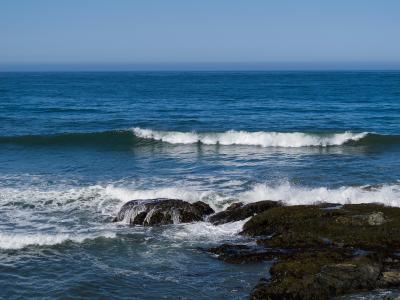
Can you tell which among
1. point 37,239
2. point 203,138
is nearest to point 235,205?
point 37,239

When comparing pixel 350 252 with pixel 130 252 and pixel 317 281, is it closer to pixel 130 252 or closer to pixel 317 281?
pixel 317 281

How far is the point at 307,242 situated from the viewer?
15.5 m

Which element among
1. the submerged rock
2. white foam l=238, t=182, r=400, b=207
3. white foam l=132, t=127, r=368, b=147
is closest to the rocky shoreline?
the submerged rock

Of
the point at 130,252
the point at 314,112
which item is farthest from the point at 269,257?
the point at 314,112

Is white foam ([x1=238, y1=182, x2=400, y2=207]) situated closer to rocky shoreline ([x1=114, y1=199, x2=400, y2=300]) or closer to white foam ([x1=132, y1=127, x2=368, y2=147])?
rocky shoreline ([x1=114, y1=199, x2=400, y2=300])

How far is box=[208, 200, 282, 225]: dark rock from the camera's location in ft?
60.9

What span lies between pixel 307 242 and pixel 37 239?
25.3ft

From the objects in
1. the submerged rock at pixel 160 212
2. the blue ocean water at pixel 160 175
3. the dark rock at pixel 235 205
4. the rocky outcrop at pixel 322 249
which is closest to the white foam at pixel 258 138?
the blue ocean water at pixel 160 175

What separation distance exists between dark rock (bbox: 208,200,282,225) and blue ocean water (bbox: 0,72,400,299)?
0.47 meters

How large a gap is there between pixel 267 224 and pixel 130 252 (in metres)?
4.14

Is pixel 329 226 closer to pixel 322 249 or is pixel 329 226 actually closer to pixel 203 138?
pixel 322 249

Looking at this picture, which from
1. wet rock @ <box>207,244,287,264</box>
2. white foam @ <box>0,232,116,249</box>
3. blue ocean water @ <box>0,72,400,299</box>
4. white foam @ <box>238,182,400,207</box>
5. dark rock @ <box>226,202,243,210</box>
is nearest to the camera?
blue ocean water @ <box>0,72,400,299</box>

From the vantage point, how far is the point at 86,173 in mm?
27109

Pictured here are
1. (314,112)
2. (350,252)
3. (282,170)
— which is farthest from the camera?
(314,112)
